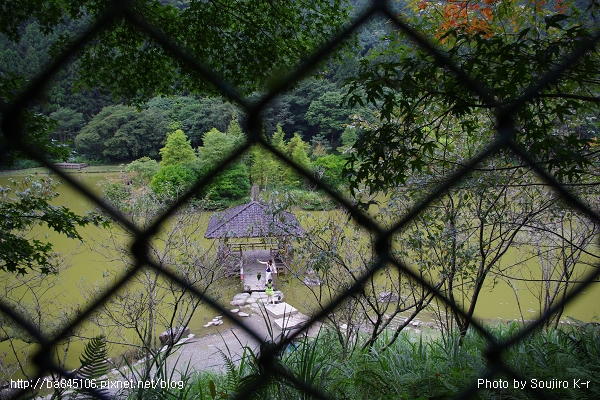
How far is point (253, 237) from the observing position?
1741mm

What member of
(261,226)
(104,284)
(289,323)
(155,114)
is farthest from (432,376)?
(104,284)

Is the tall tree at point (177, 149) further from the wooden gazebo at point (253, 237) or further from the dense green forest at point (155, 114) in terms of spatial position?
the wooden gazebo at point (253, 237)

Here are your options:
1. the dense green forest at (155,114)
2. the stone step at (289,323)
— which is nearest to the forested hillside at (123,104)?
the dense green forest at (155,114)

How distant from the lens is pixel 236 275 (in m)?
2.44

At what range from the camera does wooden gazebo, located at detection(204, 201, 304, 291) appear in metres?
1.27

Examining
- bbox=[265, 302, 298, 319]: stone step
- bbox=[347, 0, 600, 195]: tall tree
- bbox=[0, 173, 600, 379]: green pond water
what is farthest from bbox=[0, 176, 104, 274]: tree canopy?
bbox=[265, 302, 298, 319]: stone step

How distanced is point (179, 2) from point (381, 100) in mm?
344

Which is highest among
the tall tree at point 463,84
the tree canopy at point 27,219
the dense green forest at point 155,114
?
the tall tree at point 463,84

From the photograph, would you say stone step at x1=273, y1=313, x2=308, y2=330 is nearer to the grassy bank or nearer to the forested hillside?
the grassy bank

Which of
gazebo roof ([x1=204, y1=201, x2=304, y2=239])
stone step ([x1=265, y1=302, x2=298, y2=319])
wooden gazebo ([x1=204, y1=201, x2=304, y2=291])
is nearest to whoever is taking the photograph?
stone step ([x1=265, y1=302, x2=298, y2=319])

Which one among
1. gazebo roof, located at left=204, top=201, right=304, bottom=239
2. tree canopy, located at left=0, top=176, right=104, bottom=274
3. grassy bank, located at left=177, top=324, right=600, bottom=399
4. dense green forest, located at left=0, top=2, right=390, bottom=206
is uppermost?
gazebo roof, located at left=204, top=201, right=304, bottom=239

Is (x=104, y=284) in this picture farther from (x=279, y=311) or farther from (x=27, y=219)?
(x=27, y=219)

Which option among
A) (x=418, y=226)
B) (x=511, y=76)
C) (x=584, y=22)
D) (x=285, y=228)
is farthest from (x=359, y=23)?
(x=418, y=226)

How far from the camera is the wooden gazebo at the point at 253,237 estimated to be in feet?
4.17
